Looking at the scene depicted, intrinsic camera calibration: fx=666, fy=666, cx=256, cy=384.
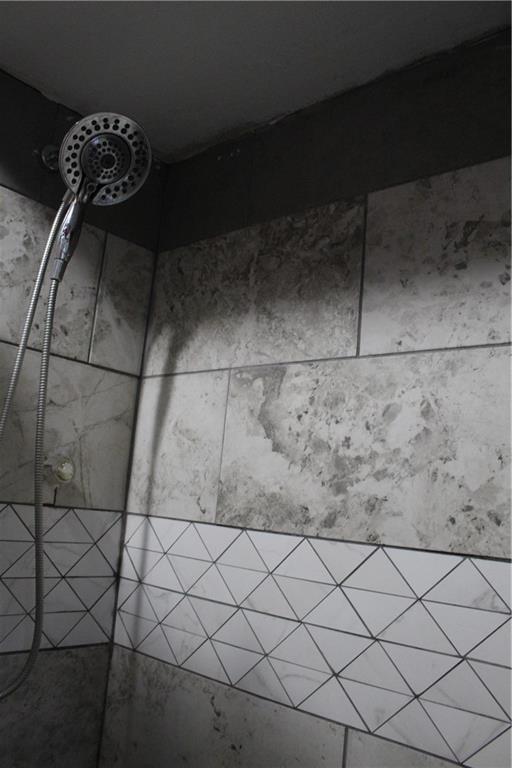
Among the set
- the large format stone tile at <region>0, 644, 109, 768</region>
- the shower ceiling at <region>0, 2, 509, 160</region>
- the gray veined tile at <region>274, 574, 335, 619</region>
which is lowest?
the large format stone tile at <region>0, 644, 109, 768</region>

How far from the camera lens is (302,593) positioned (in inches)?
47.4

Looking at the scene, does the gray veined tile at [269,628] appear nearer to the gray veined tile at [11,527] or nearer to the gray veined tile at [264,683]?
the gray veined tile at [264,683]

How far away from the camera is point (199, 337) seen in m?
1.51

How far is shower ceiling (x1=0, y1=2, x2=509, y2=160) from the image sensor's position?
3.85ft

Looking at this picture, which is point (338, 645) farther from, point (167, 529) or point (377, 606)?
point (167, 529)

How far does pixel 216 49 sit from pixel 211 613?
1109 mm

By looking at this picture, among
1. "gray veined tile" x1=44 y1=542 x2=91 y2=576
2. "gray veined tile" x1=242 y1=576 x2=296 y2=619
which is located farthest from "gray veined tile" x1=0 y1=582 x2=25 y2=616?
"gray veined tile" x1=242 y1=576 x2=296 y2=619

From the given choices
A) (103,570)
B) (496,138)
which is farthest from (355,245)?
(103,570)

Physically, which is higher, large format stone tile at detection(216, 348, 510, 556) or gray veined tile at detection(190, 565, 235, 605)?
large format stone tile at detection(216, 348, 510, 556)

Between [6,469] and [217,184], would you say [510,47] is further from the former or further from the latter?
[6,469]

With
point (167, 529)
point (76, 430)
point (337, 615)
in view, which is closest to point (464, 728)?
point (337, 615)

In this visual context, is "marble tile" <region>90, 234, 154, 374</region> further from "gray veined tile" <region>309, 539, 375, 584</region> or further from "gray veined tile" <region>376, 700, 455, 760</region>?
"gray veined tile" <region>376, 700, 455, 760</region>

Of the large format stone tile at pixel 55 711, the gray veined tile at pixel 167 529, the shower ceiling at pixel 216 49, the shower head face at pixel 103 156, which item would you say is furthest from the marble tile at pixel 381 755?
the shower ceiling at pixel 216 49

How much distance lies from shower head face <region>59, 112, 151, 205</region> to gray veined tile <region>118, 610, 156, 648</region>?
2.95 ft
